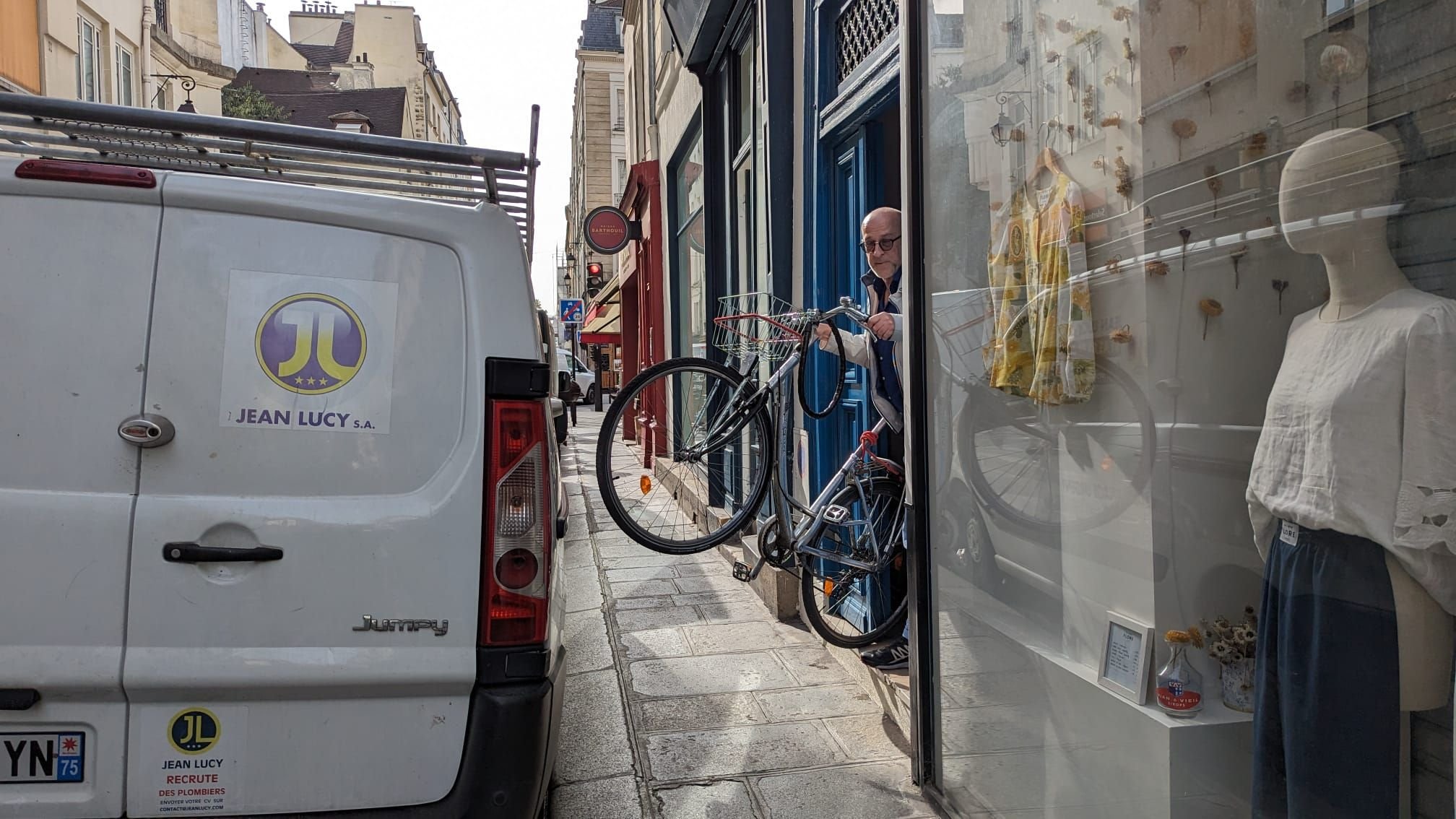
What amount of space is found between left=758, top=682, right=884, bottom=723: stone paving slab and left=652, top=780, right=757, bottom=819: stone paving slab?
703 millimetres

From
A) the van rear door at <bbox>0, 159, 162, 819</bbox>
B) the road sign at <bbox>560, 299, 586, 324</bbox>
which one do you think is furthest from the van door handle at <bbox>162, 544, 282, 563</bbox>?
the road sign at <bbox>560, 299, 586, 324</bbox>

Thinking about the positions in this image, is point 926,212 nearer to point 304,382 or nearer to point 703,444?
point 703,444

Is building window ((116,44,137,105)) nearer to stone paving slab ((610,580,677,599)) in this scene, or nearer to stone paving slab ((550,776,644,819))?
stone paving slab ((610,580,677,599))

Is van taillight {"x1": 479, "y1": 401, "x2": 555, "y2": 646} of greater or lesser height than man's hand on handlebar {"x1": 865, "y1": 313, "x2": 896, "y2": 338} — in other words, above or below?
below

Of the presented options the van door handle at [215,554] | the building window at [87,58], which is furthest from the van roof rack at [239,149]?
the building window at [87,58]

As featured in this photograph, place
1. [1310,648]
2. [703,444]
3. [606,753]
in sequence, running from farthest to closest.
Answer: [703,444] < [606,753] < [1310,648]

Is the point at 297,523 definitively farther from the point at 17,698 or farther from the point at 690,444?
the point at 690,444

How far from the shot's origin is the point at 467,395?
98.1 inches

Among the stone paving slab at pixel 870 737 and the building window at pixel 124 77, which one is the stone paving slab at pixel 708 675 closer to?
the stone paving slab at pixel 870 737

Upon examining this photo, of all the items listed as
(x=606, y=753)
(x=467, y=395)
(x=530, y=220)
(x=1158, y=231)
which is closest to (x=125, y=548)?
(x=467, y=395)

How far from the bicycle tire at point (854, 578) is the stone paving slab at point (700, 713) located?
0.50m

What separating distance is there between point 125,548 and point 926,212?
272 centimetres

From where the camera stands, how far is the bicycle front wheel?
14.0 feet

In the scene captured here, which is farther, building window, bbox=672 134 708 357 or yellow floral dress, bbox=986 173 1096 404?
building window, bbox=672 134 708 357
